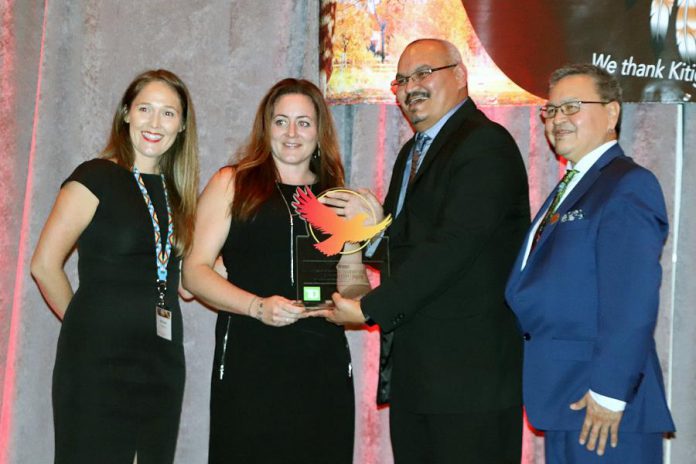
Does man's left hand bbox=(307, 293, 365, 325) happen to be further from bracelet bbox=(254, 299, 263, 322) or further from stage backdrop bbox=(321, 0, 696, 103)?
stage backdrop bbox=(321, 0, 696, 103)

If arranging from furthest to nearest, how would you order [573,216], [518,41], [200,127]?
[200,127], [518,41], [573,216]

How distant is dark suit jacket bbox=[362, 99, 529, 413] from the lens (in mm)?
2527

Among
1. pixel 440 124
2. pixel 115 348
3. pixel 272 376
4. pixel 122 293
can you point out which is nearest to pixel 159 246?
pixel 122 293

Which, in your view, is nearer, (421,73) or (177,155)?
(421,73)

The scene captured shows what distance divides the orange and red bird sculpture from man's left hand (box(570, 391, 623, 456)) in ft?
2.86

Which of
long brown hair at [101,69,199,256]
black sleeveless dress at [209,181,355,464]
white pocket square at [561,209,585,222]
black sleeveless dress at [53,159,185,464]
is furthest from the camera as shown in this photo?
long brown hair at [101,69,199,256]

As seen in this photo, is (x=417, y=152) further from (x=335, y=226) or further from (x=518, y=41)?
(x=518, y=41)

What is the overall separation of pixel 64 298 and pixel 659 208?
78.6 inches

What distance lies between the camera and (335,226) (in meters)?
2.66

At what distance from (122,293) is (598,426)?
1.56m

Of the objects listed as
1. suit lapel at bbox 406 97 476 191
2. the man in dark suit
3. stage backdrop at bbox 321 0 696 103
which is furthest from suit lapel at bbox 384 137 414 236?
stage backdrop at bbox 321 0 696 103

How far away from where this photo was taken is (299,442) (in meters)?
2.71

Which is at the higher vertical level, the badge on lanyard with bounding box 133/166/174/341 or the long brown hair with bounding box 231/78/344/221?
the long brown hair with bounding box 231/78/344/221

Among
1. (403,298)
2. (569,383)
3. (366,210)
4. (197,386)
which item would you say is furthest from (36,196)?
(569,383)
